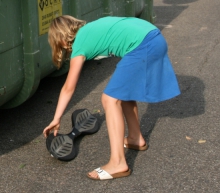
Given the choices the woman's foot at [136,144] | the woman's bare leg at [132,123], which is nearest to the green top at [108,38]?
the woman's bare leg at [132,123]

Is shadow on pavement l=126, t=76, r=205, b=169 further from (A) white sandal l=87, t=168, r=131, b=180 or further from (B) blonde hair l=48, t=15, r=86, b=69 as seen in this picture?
(B) blonde hair l=48, t=15, r=86, b=69

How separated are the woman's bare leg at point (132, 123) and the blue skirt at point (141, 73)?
1.24 ft

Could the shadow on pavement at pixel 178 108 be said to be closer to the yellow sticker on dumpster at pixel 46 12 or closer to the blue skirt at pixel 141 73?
the blue skirt at pixel 141 73

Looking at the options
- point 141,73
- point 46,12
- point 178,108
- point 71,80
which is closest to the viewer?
point 71,80

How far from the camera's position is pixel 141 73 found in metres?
3.96

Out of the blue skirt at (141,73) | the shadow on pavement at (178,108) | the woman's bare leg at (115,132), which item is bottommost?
the shadow on pavement at (178,108)

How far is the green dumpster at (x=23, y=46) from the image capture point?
430 cm

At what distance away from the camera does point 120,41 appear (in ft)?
12.8

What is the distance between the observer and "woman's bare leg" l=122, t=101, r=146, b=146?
439cm

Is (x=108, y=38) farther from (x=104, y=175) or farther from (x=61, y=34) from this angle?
(x=104, y=175)

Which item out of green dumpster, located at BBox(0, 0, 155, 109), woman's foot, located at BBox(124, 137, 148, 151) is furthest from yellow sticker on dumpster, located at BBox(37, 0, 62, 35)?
woman's foot, located at BBox(124, 137, 148, 151)

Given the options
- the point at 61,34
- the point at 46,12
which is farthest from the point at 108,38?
the point at 46,12

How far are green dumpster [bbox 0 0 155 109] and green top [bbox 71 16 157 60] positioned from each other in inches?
28.7

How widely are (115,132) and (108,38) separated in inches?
26.2
